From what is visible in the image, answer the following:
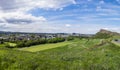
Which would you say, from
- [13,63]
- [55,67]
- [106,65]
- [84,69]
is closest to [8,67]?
[13,63]

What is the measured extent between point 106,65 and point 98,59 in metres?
2.67

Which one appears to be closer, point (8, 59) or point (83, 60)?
point (8, 59)

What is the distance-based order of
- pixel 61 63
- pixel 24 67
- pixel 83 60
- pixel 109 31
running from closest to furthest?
pixel 24 67, pixel 61 63, pixel 83 60, pixel 109 31

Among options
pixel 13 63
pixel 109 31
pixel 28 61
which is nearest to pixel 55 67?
pixel 28 61

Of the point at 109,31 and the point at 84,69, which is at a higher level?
the point at 109,31

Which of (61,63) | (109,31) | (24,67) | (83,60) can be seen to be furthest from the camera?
(109,31)

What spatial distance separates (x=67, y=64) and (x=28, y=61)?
5166 mm

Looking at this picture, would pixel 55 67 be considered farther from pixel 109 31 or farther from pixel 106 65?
pixel 109 31

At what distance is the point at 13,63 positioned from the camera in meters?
28.8

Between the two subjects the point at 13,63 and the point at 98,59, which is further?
the point at 98,59

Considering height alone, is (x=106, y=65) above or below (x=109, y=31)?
below

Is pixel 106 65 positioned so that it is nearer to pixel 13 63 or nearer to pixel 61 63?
pixel 61 63

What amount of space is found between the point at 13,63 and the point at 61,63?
6.14 meters

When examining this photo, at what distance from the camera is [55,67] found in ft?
94.8
